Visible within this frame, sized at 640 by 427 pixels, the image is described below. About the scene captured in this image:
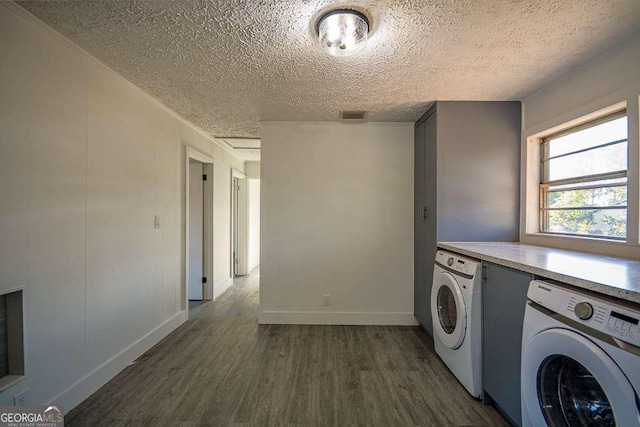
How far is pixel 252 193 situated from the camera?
5895 mm

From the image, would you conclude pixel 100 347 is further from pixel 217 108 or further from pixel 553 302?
pixel 553 302

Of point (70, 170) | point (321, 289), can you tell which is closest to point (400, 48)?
point (70, 170)

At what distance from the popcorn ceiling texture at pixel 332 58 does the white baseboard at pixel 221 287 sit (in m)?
2.57

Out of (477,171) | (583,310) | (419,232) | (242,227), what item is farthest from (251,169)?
(583,310)

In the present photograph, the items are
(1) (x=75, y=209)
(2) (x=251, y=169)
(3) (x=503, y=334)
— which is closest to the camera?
(3) (x=503, y=334)

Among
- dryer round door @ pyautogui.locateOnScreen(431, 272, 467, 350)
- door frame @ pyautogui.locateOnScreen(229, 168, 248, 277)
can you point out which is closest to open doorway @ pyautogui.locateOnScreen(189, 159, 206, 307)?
door frame @ pyautogui.locateOnScreen(229, 168, 248, 277)

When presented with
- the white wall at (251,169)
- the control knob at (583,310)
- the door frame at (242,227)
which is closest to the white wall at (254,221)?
the white wall at (251,169)

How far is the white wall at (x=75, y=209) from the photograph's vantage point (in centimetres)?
133

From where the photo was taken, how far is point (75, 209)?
5.38 ft

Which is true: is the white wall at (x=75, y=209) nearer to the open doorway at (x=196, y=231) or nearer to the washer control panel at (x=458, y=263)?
the open doorway at (x=196, y=231)

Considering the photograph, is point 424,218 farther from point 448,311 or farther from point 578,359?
point 578,359

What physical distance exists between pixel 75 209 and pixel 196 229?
2.08m

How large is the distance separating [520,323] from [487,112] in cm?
185

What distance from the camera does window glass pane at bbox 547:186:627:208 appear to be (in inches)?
66.8
